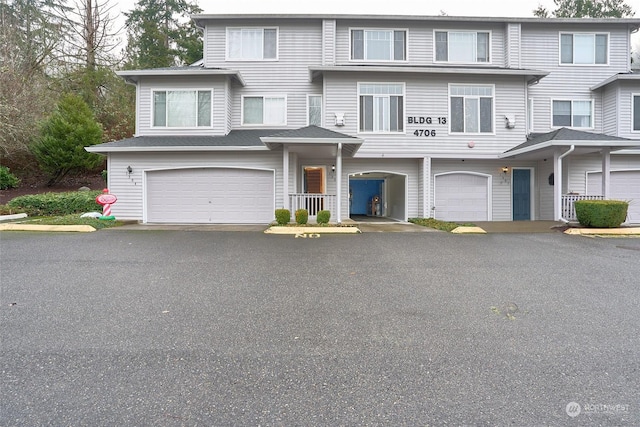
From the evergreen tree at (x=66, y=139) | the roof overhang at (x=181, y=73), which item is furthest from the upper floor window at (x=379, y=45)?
the evergreen tree at (x=66, y=139)

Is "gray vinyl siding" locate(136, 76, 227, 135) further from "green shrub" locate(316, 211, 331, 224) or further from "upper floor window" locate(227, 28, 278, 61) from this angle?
"green shrub" locate(316, 211, 331, 224)

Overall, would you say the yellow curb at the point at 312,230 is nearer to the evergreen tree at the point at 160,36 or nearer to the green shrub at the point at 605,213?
the green shrub at the point at 605,213

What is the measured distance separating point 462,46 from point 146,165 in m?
13.4

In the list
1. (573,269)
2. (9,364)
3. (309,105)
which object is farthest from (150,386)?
(309,105)

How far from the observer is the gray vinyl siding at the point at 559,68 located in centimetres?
1436

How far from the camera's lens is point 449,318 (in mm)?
3682

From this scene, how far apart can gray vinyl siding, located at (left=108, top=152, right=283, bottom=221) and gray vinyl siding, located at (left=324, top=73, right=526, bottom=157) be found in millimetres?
3094

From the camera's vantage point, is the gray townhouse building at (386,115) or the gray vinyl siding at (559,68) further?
the gray vinyl siding at (559,68)

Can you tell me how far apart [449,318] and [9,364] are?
3.93 metres

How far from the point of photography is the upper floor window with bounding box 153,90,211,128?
1327 cm

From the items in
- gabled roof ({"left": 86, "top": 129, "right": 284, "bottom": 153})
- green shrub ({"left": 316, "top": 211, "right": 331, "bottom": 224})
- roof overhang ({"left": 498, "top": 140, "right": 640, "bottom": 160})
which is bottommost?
green shrub ({"left": 316, "top": 211, "right": 331, "bottom": 224})

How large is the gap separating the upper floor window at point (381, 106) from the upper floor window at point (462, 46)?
2.96 metres

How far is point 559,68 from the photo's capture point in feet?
47.3

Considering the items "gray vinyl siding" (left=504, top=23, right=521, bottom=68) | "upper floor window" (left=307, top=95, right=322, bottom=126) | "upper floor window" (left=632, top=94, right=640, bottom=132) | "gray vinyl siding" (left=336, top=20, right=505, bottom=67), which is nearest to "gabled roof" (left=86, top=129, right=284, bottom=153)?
"upper floor window" (left=307, top=95, right=322, bottom=126)
